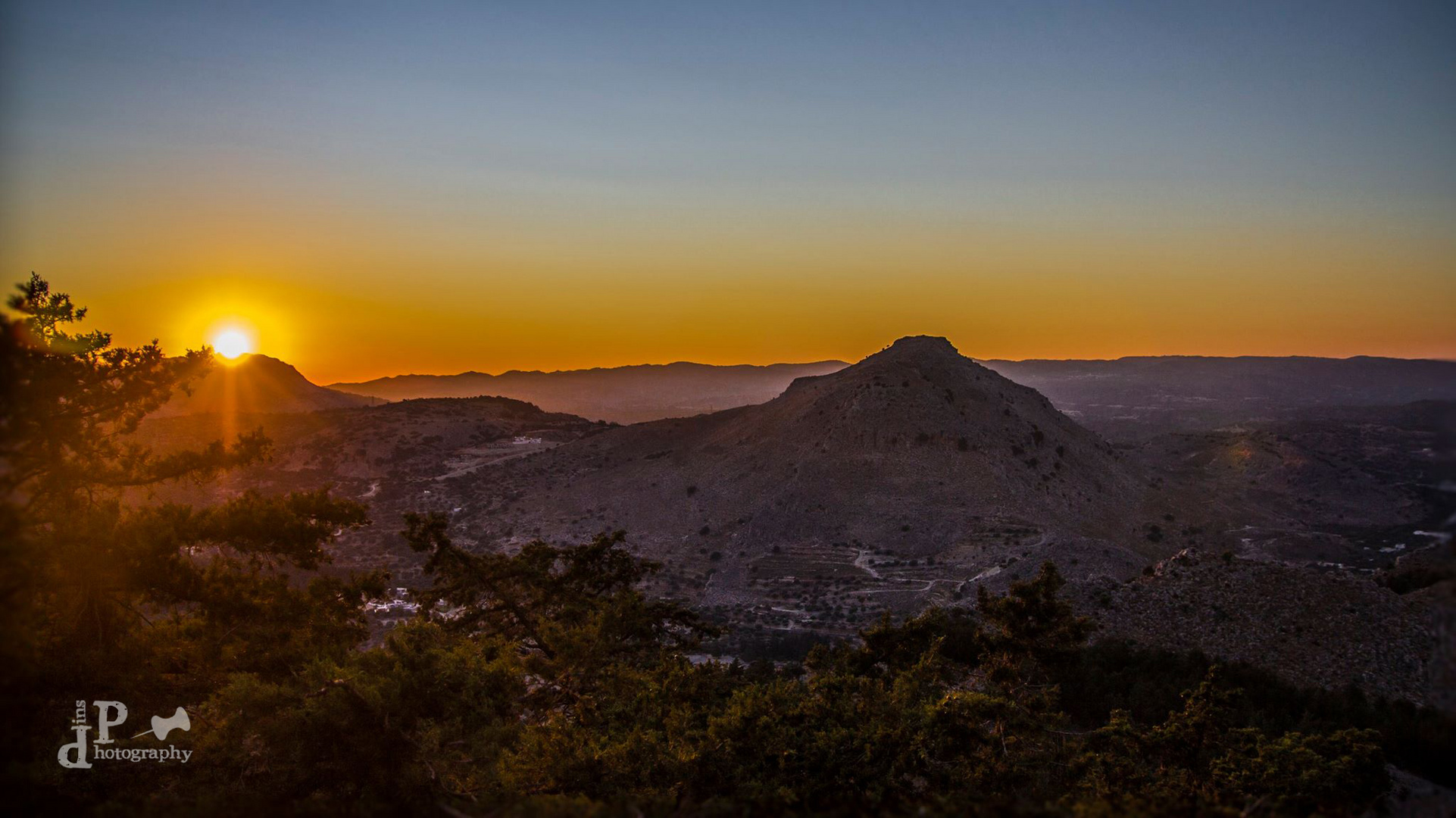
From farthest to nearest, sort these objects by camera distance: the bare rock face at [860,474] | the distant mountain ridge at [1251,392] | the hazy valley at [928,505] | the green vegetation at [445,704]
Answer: the distant mountain ridge at [1251,392], the bare rock face at [860,474], the hazy valley at [928,505], the green vegetation at [445,704]

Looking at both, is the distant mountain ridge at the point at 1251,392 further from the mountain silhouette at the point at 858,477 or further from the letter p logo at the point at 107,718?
the letter p logo at the point at 107,718

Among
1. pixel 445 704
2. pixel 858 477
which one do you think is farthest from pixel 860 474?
pixel 445 704

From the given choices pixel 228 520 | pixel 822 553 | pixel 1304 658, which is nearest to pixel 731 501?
pixel 822 553

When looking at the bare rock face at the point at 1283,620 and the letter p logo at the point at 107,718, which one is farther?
the bare rock face at the point at 1283,620

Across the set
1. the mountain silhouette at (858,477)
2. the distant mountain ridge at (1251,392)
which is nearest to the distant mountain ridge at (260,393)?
the mountain silhouette at (858,477)

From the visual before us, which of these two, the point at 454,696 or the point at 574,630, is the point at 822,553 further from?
the point at 454,696
